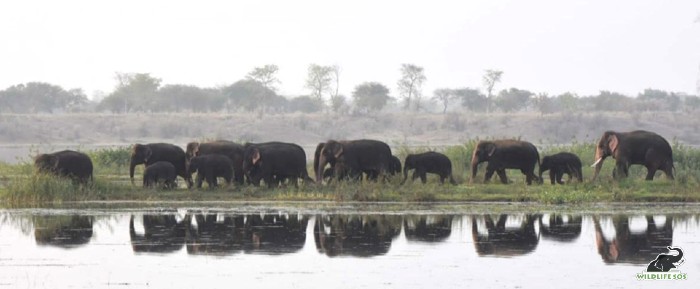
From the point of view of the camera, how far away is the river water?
17.7m

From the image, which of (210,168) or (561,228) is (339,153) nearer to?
(210,168)

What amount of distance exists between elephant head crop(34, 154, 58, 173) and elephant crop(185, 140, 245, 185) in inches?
148

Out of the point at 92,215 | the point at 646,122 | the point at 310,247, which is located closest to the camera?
the point at 310,247

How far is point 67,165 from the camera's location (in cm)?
3091

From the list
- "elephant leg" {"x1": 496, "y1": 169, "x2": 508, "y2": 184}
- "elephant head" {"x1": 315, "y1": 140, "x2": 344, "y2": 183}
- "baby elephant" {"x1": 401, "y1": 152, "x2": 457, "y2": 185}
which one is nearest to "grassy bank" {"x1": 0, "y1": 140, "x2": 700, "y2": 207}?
"baby elephant" {"x1": 401, "y1": 152, "x2": 457, "y2": 185}

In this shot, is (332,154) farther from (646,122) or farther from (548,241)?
(646,122)

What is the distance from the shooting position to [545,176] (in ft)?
127

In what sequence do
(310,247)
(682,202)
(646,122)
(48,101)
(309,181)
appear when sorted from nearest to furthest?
(310,247) < (682,202) < (309,181) < (646,122) < (48,101)

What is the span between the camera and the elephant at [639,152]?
34406 millimetres

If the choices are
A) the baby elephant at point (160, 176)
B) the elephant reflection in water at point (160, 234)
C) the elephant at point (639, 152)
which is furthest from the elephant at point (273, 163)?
the elephant at point (639, 152)

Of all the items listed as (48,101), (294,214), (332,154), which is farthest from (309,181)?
(48,101)

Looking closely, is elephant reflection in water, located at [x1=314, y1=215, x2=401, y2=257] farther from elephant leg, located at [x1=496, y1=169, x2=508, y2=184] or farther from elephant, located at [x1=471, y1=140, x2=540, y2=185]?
elephant, located at [x1=471, y1=140, x2=540, y2=185]

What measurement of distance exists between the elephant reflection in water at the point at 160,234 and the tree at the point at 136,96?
244 feet

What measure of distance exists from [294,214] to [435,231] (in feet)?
12.6
